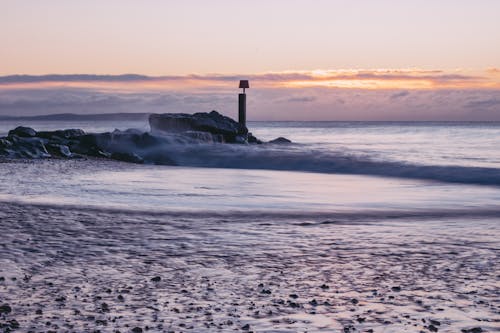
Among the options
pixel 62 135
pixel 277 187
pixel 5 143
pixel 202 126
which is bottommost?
pixel 277 187

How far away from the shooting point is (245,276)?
191 inches

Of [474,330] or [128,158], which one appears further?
[128,158]

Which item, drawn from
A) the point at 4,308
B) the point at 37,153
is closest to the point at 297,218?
the point at 4,308

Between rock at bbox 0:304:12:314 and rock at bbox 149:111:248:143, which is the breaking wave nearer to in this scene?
rock at bbox 149:111:248:143

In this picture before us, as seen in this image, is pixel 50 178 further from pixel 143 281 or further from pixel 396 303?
pixel 396 303

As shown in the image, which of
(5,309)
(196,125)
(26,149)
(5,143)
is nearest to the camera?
(5,309)

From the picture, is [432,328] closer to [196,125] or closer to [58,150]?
[58,150]

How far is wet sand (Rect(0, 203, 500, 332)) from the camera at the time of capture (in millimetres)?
3738

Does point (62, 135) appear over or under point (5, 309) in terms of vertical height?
over

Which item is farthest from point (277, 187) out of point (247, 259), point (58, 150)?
point (58, 150)

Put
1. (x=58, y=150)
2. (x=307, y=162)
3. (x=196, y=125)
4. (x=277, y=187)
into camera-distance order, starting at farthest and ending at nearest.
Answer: (x=196, y=125) → (x=307, y=162) → (x=58, y=150) → (x=277, y=187)

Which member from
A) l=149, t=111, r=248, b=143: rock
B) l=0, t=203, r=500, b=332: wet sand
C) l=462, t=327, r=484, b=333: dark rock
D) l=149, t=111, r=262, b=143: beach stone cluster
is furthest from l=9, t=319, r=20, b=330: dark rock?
l=149, t=111, r=248, b=143: rock

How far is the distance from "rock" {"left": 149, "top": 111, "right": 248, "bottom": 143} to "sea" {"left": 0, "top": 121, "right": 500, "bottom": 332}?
1695cm

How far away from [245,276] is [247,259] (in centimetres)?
63
